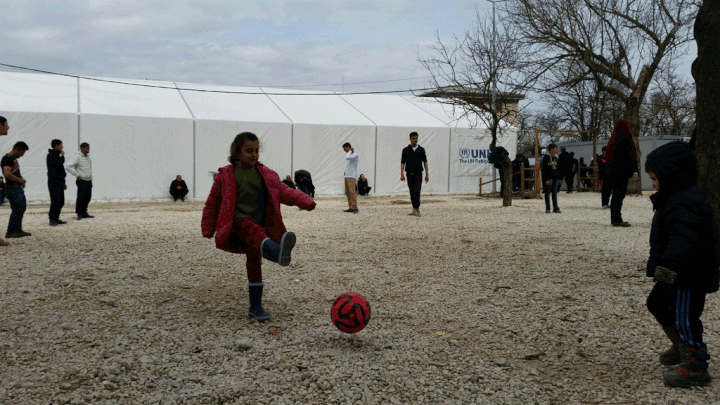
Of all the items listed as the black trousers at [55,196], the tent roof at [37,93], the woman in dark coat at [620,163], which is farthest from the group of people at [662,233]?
the tent roof at [37,93]

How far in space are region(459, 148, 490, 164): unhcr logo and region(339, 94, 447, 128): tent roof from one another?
141 cm

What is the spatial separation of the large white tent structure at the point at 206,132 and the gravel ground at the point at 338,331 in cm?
974

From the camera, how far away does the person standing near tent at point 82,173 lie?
453 inches

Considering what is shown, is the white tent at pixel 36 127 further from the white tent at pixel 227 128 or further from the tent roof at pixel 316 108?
the tent roof at pixel 316 108

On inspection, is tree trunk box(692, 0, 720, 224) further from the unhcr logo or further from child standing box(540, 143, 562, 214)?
the unhcr logo

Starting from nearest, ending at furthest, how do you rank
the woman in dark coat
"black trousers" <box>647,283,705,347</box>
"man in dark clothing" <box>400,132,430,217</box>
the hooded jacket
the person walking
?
1. the hooded jacket
2. "black trousers" <box>647,283,705,347</box>
3. the person walking
4. the woman in dark coat
5. "man in dark clothing" <box>400,132,430,217</box>

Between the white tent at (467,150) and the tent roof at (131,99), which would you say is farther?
the white tent at (467,150)

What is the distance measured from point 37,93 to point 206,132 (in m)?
5.14

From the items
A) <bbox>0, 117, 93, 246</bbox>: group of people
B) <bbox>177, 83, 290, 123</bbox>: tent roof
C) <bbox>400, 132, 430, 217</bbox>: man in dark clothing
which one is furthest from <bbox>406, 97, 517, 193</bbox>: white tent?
<bbox>0, 117, 93, 246</bbox>: group of people

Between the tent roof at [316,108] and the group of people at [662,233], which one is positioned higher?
the tent roof at [316,108]

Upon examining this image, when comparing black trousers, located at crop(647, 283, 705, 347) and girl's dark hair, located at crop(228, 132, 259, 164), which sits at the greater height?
girl's dark hair, located at crop(228, 132, 259, 164)

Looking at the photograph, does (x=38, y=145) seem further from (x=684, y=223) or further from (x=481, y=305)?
(x=684, y=223)

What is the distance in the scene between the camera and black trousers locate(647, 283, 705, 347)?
292cm

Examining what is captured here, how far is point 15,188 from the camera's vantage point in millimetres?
8648
